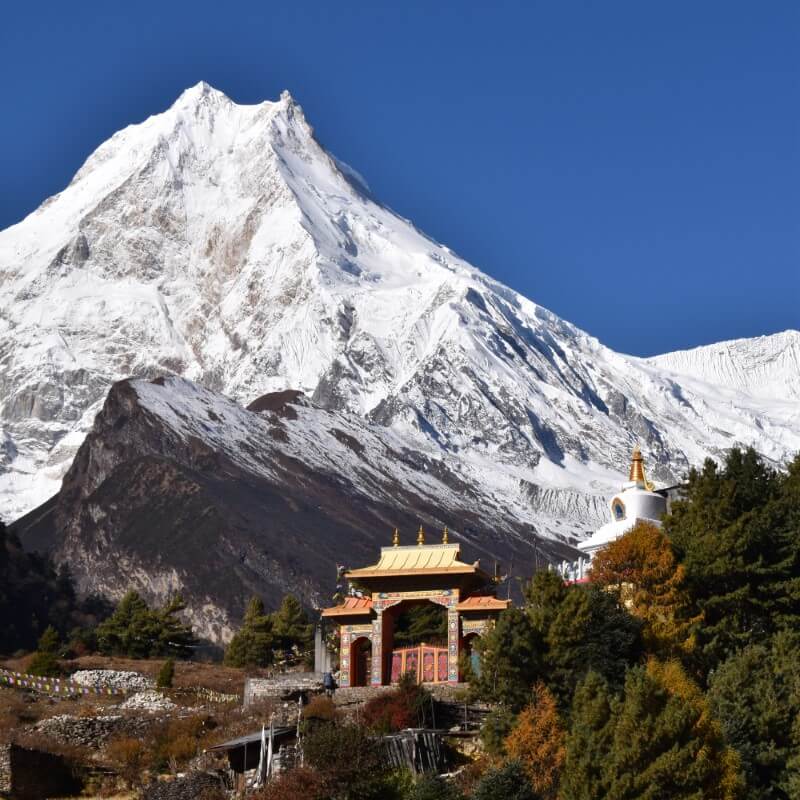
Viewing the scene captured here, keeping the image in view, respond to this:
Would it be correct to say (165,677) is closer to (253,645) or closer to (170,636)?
Answer: (253,645)

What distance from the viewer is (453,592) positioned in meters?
66.1

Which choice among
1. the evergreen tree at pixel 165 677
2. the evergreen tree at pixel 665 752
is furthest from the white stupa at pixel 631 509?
the evergreen tree at pixel 665 752

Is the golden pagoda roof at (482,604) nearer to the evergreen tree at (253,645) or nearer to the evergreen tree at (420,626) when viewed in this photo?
the evergreen tree at (420,626)

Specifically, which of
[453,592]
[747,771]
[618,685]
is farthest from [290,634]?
[747,771]

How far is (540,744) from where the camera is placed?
50625 mm

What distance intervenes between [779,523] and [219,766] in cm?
1964

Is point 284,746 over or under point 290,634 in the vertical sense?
under

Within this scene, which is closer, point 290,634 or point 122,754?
point 122,754

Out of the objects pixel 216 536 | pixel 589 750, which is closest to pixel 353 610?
pixel 589 750

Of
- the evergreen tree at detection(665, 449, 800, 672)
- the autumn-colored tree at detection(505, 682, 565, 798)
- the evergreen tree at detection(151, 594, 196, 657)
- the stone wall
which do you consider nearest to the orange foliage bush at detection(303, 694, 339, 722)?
the stone wall

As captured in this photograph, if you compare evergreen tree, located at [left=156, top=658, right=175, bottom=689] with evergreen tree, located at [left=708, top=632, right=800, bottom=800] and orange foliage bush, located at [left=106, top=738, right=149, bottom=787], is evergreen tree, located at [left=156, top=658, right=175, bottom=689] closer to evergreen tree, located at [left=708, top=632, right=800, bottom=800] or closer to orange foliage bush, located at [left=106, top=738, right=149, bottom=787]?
orange foliage bush, located at [left=106, top=738, right=149, bottom=787]

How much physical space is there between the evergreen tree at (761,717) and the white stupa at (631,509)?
20.4 metres

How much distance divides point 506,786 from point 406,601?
18.9 m

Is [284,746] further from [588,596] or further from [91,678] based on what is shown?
[91,678]
